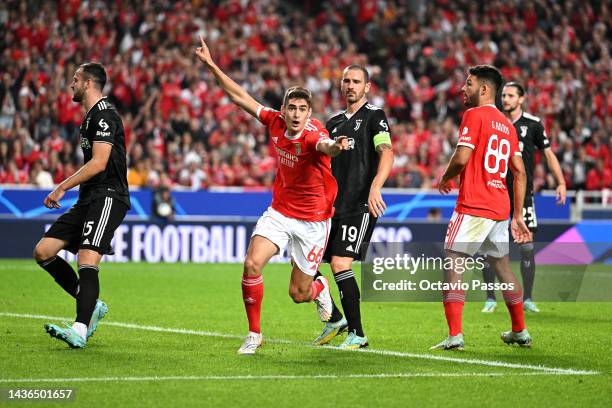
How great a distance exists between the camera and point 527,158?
1286 centimetres

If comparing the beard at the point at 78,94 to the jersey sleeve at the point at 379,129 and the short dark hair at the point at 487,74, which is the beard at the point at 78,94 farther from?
the short dark hair at the point at 487,74

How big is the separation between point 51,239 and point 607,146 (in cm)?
1991

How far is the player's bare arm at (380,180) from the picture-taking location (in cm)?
873

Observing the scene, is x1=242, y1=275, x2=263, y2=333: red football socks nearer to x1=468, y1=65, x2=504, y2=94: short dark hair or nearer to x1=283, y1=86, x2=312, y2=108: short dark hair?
x1=283, y1=86, x2=312, y2=108: short dark hair

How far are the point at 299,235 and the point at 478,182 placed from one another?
5.25 ft

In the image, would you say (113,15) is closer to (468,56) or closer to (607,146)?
(468,56)

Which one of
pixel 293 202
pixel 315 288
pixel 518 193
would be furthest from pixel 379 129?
pixel 315 288

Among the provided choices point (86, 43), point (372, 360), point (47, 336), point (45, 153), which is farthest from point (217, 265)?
point (372, 360)

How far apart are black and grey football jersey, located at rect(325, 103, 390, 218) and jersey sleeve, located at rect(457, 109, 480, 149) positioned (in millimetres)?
729

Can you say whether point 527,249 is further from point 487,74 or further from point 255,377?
point 255,377

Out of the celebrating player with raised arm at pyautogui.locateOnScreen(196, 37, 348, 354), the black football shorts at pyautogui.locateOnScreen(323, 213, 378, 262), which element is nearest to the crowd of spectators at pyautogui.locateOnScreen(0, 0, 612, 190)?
the black football shorts at pyautogui.locateOnScreen(323, 213, 378, 262)

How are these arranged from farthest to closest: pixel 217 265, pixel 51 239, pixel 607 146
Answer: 1. pixel 607 146
2. pixel 217 265
3. pixel 51 239

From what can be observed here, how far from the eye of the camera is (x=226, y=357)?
8445 mm

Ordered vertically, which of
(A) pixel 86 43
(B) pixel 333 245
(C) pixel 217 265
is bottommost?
(C) pixel 217 265
